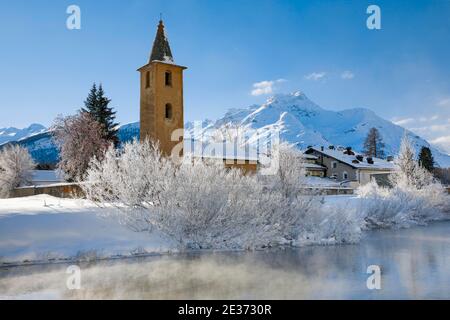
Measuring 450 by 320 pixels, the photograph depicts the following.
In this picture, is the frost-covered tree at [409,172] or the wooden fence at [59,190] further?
the frost-covered tree at [409,172]

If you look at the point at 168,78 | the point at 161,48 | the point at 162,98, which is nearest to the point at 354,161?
the point at 168,78

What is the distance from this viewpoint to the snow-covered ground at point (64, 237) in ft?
55.7

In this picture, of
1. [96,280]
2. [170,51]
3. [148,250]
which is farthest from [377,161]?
[96,280]

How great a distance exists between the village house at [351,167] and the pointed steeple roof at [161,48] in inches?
1106

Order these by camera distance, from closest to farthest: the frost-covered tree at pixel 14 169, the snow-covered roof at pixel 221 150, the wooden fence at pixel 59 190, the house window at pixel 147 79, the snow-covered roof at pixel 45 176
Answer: the wooden fence at pixel 59 190 → the house window at pixel 147 79 → the snow-covered roof at pixel 221 150 → the frost-covered tree at pixel 14 169 → the snow-covered roof at pixel 45 176

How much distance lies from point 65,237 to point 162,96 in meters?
17.7

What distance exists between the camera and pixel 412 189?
35.2 m

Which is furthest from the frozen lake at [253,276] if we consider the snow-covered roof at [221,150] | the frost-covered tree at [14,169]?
the frost-covered tree at [14,169]

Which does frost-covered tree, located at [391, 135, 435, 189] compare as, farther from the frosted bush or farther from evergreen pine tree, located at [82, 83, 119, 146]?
evergreen pine tree, located at [82, 83, 119, 146]

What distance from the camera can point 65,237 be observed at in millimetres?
18281

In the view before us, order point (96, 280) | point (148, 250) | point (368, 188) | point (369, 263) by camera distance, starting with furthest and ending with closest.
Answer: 1. point (368, 188)
2. point (148, 250)
3. point (369, 263)
4. point (96, 280)

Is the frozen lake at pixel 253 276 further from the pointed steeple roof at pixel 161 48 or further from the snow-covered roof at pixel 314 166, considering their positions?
the snow-covered roof at pixel 314 166
